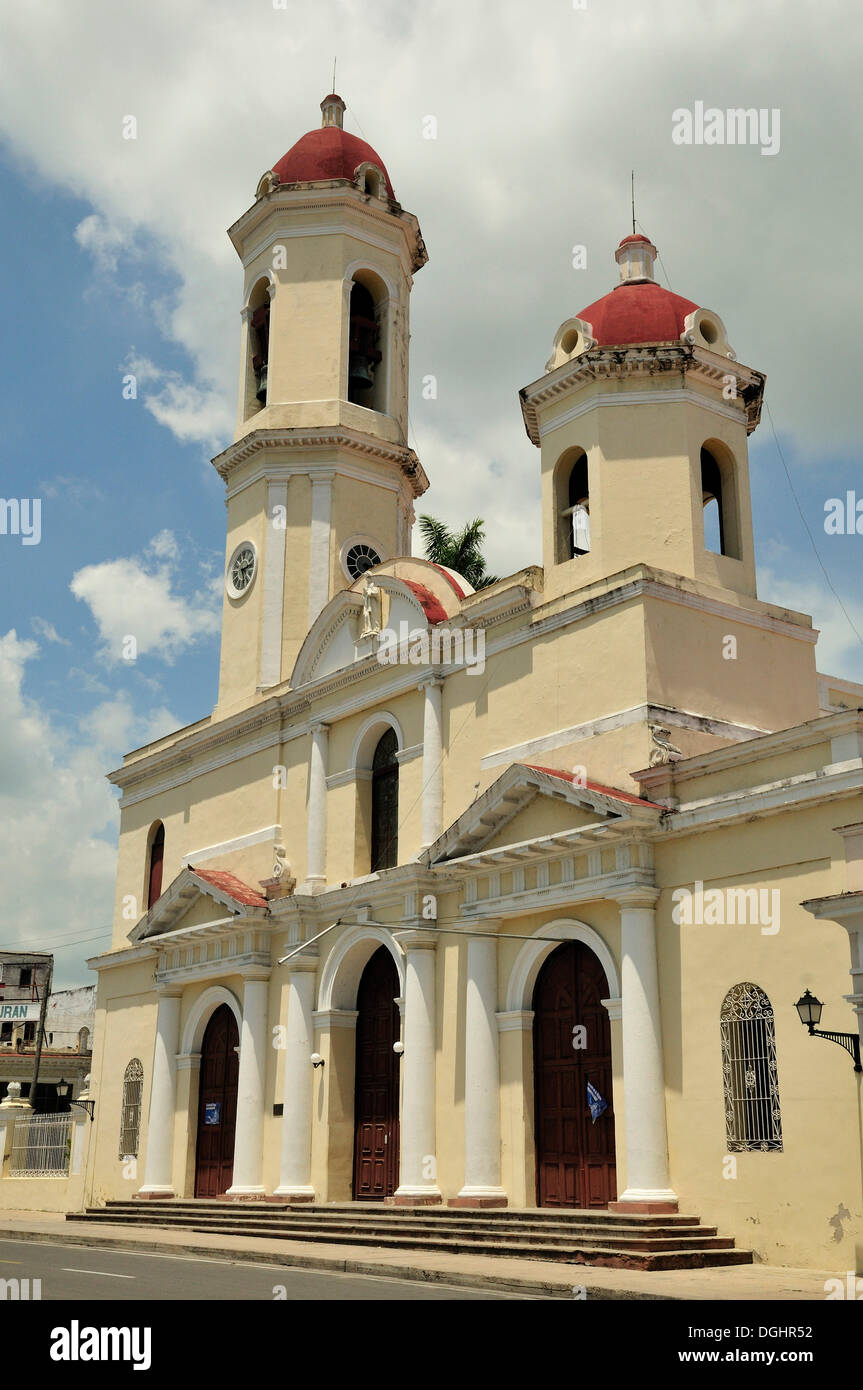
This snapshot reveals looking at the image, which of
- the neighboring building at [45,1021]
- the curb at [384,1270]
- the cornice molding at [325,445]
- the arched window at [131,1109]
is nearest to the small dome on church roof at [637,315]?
the cornice molding at [325,445]

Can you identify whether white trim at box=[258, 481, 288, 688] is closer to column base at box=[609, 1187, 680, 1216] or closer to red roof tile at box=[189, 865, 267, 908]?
red roof tile at box=[189, 865, 267, 908]

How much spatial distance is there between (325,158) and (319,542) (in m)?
8.17

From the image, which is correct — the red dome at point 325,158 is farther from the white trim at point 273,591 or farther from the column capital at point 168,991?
the column capital at point 168,991

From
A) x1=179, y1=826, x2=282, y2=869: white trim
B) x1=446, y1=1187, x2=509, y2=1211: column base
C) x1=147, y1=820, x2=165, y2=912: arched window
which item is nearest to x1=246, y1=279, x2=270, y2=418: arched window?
x1=179, y1=826, x2=282, y2=869: white trim

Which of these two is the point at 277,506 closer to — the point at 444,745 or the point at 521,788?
the point at 444,745

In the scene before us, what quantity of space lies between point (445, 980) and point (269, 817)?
238 inches

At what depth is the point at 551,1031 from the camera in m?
18.1

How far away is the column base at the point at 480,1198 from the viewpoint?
57.8 feet

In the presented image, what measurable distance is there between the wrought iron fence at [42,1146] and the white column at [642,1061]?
1596 cm

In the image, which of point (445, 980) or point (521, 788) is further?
point (445, 980)

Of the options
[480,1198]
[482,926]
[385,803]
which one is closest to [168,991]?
[385,803]

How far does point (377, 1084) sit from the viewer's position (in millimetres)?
21359

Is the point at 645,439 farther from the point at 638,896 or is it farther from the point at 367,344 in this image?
the point at 367,344
